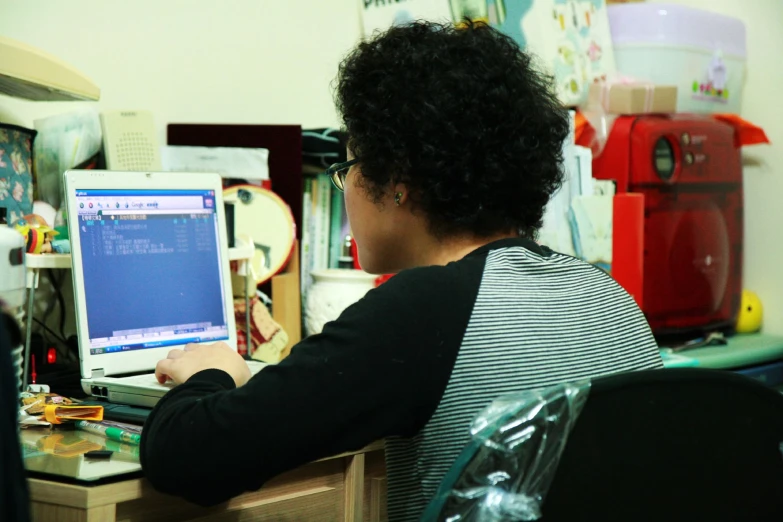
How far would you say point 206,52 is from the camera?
206 centimetres

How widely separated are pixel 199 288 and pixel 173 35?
730 millimetres

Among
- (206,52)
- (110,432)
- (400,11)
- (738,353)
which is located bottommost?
(738,353)

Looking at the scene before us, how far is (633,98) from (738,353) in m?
0.74

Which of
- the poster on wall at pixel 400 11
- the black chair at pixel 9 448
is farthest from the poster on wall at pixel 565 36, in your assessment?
the black chair at pixel 9 448

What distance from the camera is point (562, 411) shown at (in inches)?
27.3

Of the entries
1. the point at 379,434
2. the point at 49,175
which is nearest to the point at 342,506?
the point at 379,434

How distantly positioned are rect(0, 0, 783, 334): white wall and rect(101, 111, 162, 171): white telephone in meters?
0.13

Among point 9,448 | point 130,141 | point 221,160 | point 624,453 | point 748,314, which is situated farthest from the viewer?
point 748,314

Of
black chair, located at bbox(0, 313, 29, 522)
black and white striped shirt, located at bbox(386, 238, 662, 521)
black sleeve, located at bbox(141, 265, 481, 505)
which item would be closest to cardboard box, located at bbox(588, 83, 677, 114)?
black and white striped shirt, located at bbox(386, 238, 662, 521)

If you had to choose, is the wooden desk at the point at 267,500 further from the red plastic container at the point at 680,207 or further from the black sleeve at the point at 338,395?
the red plastic container at the point at 680,207

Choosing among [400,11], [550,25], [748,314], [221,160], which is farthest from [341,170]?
[748,314]

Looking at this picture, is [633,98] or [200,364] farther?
[633,98]

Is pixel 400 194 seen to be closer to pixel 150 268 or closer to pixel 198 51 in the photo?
pixel 150 268

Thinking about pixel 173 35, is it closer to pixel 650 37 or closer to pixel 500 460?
pixel 650 37
